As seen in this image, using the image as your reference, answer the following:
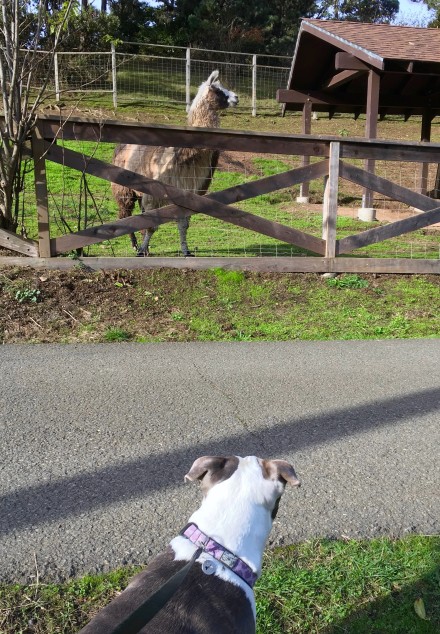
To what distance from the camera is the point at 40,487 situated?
3316 millimetres

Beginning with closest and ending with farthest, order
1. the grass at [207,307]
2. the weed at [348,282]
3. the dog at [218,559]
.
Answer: the dog at [218,559]
the grass at [207,307]
the weed at [348,282]

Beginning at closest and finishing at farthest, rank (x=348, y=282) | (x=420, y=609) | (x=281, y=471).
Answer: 1. (x=281, y=471)
2. (x=420, y=609)
3. (x=348, y=282)

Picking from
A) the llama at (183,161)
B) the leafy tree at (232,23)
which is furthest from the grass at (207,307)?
the leafy tree at (232,23)

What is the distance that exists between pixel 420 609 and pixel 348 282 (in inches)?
213

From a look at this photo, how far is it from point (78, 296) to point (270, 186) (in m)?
2.78

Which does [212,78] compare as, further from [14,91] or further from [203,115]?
[14,91]

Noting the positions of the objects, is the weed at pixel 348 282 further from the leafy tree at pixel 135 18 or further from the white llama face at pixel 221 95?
the leafy tree at pixel 135 18

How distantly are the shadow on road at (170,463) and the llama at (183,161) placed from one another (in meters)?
4.48

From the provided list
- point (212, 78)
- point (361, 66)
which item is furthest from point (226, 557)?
point (361, 66)

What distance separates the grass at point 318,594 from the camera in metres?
2.39

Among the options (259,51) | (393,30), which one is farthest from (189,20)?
(393,30)

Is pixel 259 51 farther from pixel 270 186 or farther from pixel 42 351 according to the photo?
pixel 42 351

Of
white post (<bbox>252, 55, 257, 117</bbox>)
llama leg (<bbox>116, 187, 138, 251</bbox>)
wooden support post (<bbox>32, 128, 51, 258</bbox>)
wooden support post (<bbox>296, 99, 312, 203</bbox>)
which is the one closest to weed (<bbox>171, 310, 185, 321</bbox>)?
wooden support post (<bbox>32, 128, 51, 258</bbox>)

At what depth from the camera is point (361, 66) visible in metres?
12.6
